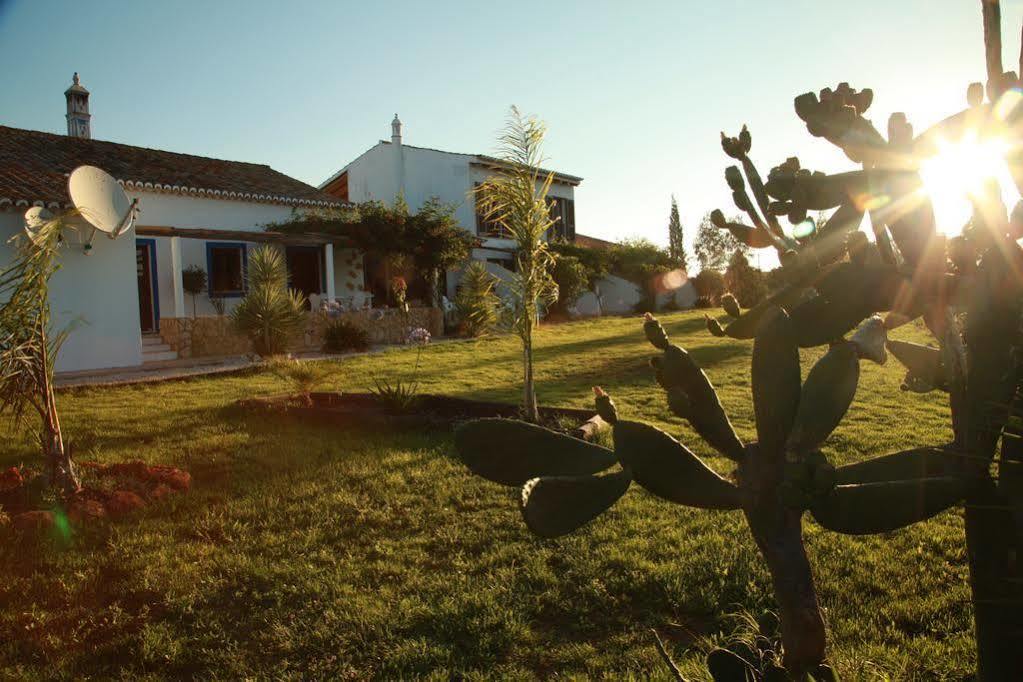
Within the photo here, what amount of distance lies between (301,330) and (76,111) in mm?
14008

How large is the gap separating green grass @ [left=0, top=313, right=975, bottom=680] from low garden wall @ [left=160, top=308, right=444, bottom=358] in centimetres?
1033

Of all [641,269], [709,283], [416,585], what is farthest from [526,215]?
[709,283]

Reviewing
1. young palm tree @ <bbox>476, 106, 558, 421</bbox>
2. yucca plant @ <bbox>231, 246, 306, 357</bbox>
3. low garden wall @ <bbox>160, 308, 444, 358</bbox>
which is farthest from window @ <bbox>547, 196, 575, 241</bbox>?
young palm tree @ <bbox>476, 106, 558, 421</bbox>

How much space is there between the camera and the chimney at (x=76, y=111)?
71.9 feet

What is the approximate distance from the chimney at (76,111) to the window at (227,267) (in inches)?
297

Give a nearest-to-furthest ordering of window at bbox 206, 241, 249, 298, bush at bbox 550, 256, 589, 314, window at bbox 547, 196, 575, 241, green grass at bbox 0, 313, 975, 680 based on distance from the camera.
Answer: green grass at bbox 0, 313, 975, 680 → window at bbox 206, 241, 249, 298 → bush at bbox 550, 256, 589, 314 → window at bbox 547, 196, 575, 241

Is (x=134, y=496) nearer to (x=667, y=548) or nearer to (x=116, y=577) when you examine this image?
(x=116, y=577)

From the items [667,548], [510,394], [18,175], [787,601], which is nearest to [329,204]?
[18,175]

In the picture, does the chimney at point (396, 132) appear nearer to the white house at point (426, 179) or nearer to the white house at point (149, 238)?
the white house at point (426, 179)

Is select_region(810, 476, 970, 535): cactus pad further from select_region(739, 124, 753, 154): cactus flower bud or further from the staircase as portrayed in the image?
the staircase

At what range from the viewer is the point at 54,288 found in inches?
523

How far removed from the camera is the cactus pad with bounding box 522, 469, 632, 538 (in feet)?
3.13

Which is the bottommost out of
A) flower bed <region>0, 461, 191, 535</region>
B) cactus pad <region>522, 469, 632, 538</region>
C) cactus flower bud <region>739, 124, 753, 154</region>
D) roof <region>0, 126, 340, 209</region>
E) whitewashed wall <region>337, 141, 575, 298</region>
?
flower bed <region>0, 461, 191, 535</region>

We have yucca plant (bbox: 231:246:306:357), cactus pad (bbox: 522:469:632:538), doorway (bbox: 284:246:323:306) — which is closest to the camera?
cactus pad (bbox: 522:469:632:538)
